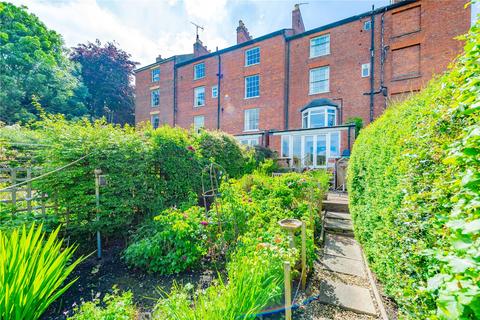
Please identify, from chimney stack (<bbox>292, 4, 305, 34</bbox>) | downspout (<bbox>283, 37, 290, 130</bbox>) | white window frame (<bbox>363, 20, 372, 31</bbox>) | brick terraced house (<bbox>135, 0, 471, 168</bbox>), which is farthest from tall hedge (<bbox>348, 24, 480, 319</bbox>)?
chimney stack (<bbox>292, 4, 305, 34</bbox>)

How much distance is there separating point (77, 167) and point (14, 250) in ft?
7.57

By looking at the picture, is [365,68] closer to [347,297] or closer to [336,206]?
[336,206]

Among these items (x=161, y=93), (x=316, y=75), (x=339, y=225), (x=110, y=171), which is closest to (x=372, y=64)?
(x=316, y=75)

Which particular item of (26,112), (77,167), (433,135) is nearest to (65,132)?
(77,167)

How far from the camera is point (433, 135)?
57.7 inches

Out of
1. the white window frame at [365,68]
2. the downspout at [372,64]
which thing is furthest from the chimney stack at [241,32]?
the white window frame at [365,68]

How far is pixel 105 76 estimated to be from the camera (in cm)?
2705

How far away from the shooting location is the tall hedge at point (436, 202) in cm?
70

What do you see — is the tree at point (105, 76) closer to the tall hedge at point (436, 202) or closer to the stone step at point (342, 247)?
the stone step at point (342, 247)

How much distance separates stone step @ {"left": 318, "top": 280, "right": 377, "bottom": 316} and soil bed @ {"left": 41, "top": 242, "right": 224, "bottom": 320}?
1490 mm

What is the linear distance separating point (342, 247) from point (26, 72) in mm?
28386

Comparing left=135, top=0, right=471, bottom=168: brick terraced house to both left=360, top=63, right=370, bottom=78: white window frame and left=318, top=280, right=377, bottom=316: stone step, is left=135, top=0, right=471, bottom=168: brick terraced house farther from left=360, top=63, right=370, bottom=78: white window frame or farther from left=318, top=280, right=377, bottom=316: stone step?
left=318, top=280, right=377, bottom=316: stone step

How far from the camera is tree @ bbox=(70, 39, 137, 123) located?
26.7 m

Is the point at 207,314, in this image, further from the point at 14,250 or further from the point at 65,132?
the point at 65,132
